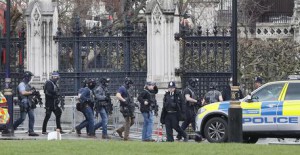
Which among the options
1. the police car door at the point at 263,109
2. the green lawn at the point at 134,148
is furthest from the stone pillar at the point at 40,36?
the green lawn at the point at 134,148

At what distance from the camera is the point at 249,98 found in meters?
Result: 27.3

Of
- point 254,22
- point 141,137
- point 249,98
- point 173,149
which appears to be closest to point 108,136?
point 141,137

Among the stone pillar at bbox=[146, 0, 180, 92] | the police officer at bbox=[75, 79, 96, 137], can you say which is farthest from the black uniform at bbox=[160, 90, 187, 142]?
the stone pillar at bbox=[146, 0, 180, 92]

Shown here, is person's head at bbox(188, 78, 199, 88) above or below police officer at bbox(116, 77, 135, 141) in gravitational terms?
above

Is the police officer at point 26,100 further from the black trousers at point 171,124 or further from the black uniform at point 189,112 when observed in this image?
the black uniform at point 189,112

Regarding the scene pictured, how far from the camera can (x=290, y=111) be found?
87.2 ft

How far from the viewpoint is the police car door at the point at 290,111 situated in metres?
26.5

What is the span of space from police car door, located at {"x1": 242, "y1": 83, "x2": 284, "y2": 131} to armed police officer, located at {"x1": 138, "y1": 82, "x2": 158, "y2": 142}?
277 cm

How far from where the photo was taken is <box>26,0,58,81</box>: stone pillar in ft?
114

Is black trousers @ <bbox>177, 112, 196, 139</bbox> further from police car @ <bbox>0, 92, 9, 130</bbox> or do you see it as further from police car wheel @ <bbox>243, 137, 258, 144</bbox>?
police car @ <bbox>0, 92, 9, 130</bbox>

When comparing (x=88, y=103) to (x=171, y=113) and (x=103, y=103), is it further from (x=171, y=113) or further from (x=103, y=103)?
(x=171, y=113)

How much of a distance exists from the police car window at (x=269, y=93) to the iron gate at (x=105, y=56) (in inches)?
313

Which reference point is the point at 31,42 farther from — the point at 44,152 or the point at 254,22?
the point at 254,22

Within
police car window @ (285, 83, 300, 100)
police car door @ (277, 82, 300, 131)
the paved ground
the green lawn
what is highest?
police car window @ (285, 83, 300, 100)
